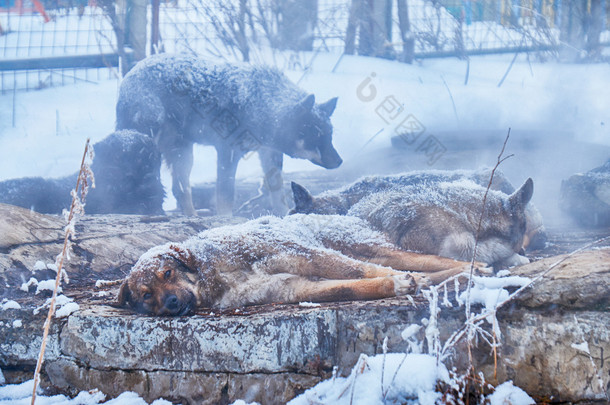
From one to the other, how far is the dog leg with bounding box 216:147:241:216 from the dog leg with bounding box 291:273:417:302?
3423 millimetres

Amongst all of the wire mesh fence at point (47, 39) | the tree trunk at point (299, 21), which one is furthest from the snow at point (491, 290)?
the wire mesh fence at point (47, 39)

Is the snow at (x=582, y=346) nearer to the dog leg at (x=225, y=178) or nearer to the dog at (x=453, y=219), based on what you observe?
the dog at (x=453, y=219)

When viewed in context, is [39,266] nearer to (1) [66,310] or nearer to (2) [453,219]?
(1) [66,310]

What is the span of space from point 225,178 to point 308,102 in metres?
1.32

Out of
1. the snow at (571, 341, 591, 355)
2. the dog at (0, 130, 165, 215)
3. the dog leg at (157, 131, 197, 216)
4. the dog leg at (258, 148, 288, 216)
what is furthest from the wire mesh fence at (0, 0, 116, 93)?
the snow at (571, 341, 591, 355)

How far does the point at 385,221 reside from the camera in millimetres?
2994

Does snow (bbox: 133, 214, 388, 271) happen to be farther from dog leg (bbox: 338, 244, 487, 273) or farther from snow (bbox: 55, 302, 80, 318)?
snow (bbox: 55, 302, 80, 318)

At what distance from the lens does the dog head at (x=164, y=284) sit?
2.14 metres

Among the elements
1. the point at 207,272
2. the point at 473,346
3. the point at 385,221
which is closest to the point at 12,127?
the point at 207,272

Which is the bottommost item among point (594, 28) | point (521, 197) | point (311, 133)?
point (521, 197)

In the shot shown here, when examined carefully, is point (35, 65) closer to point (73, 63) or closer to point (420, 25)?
point (73, 63)

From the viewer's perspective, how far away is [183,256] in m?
2.35

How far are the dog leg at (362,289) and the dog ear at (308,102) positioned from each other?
3631 millimetres

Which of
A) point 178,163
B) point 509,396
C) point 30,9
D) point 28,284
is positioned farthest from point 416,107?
point 30,9
